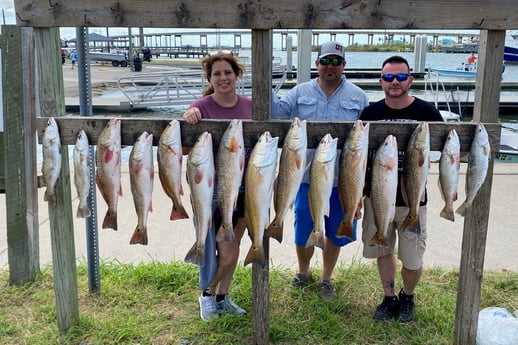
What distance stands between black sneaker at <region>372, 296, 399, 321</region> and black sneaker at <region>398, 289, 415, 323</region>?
38 mm

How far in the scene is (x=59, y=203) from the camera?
10.2 ft

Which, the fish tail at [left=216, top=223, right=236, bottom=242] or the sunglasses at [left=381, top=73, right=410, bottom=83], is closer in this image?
the fish tail at [left=216, top=223, right=236, bottom=242]

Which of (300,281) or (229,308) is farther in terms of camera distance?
(300,281)

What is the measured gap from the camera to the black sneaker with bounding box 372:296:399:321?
3.51 metres

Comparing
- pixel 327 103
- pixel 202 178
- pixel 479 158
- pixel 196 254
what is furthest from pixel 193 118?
pixel 479 158

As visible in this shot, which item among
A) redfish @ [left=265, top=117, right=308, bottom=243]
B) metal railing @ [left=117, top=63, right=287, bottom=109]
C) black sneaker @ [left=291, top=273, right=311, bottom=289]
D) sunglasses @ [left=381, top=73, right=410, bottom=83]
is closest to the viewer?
redfish @ [left=265, top=117, right=308, bottom=243]

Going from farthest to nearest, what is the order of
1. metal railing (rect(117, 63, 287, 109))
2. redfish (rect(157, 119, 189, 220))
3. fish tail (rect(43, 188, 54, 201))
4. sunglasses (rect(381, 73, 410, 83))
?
metal railing (rect(117, 63, 287, 109)), sunglasses (rect(381, 73, 410, 83)), fish tail (rect(43, 188, 54, 201)), redfish (rect(157, 119, 189, 220))

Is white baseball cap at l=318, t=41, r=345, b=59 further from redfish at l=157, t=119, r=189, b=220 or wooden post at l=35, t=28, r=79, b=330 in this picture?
wooden post at l=35, t=28, r=79, b=330

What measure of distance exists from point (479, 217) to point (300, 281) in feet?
5.02

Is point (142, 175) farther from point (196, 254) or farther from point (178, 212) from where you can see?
point (196, 254)

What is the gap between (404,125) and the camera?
110 inches

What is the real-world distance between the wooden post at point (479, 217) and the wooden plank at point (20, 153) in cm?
301

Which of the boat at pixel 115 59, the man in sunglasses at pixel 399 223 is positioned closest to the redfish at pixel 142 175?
the man in sunglasses at pixel 399 223

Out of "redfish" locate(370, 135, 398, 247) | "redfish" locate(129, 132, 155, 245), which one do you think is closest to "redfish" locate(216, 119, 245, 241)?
"redfish" locate(129, 132, 155, 245)
